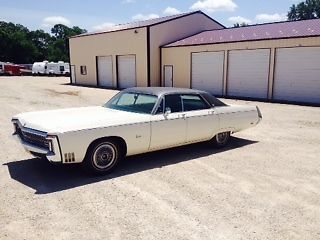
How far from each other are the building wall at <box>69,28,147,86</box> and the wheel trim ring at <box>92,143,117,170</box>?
19.6 meters

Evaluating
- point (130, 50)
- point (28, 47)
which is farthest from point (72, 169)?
point (28, 47)

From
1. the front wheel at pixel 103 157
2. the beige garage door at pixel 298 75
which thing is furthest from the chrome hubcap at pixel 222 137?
the beige garage door at pixel 298 75

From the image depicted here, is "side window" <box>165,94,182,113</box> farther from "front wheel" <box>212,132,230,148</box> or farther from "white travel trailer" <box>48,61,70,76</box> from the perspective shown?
"white travel trailer" <box>48,61,70,76</box>

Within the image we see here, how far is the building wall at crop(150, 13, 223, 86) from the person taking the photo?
24.8 m

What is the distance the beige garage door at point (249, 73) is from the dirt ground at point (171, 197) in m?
11.9

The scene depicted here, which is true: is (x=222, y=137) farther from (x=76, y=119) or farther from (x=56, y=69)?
(x=56, y=69)

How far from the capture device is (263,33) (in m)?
19.9

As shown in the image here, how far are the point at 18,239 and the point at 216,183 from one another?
9.89ft

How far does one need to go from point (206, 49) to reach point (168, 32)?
16.8ft

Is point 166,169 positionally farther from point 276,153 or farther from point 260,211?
point 276,153

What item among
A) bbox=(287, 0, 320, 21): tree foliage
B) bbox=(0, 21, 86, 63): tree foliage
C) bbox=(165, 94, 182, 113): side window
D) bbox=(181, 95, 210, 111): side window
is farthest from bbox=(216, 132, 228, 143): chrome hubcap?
bbox=(287, 0, 320, 21): tree foliage

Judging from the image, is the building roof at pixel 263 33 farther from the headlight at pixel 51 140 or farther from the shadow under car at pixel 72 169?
the headlight at pixel 51 140

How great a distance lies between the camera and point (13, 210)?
4.27m

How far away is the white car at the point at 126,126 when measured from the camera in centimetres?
510
